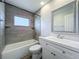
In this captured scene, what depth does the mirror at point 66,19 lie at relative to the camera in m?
1.61

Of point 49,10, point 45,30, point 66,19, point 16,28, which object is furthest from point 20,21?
point 66,19

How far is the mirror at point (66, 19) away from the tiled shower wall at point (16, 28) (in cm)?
183

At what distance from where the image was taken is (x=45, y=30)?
9.46 feet

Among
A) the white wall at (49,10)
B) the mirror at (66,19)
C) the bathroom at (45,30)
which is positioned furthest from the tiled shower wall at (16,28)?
the mirror at (66,19)

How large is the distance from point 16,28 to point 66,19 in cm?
234

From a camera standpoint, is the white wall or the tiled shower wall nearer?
the white wall

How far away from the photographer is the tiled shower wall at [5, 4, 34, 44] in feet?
9.05

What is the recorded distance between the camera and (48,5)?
2666 millimetres

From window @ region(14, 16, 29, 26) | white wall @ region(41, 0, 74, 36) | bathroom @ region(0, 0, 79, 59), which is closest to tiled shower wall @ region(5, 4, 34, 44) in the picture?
bathroom @ region(0, 0, 79, 59)

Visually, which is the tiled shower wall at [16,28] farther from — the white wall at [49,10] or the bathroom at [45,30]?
the white wall at [49,10]

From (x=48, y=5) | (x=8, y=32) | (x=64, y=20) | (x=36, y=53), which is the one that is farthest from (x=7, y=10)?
(x=64, y=20)

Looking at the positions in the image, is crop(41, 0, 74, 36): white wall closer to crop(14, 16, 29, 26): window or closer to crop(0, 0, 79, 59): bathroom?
crop(0, 0, 79, 59): bathroom

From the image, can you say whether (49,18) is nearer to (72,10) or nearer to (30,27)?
(72,10)

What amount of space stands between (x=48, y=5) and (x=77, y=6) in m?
1.37
